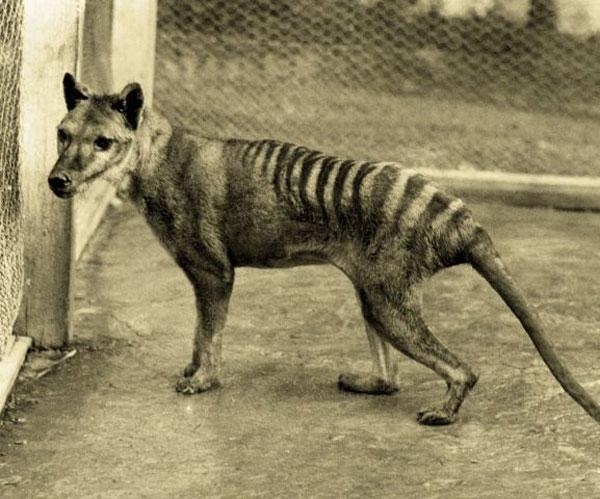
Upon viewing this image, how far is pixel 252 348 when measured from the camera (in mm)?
5934

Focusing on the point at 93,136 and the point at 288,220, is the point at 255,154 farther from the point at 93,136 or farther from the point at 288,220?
the point at 93,136

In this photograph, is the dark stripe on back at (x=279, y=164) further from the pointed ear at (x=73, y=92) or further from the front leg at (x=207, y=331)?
the pointed ear at (x=73, y=92)

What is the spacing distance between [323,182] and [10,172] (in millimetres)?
1181

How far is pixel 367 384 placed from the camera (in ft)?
17.8

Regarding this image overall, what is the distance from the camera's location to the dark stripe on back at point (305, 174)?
17.1 feet

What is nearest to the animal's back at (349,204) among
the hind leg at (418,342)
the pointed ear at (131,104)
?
the hind leg at (418,342)

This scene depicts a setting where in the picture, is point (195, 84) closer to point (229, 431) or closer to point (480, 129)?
point (480, 129)

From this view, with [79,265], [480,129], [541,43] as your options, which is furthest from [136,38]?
[541,43]

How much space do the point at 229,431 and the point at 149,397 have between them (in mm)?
471

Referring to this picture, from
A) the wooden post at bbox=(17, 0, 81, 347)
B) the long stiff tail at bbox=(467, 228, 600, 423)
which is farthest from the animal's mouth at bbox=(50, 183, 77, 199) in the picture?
the long stiff tail at bbox=(467, 228, 600, 423)

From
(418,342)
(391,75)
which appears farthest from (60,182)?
(391,75)

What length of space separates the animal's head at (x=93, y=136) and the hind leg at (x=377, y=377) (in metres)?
1.16

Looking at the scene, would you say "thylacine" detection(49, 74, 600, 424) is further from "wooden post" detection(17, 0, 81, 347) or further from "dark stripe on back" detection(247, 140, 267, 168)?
"wooden post" detection(17, 0, 81, 347)

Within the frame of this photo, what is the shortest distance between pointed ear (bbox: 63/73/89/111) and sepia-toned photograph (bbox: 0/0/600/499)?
1cm
